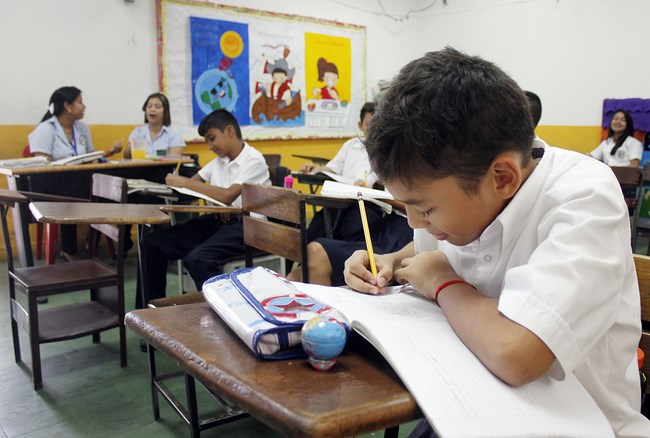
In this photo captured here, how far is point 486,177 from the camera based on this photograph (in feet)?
2.20

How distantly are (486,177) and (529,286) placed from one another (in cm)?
15

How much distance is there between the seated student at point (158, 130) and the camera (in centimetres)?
454

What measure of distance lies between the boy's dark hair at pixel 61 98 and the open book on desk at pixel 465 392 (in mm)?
4166

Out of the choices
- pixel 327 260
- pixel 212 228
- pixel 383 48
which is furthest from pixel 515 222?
pixel 383 48

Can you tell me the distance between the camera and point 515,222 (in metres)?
0.72

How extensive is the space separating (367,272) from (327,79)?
5674mm

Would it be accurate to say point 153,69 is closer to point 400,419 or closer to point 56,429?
point 56,429

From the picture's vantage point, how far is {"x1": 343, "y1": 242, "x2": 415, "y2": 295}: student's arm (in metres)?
0.86

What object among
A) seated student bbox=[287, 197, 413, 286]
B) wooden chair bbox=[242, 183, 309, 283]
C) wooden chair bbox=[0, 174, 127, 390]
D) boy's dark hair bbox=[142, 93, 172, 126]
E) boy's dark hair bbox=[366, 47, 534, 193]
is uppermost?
boy's dark hair bbox=[142, 93, 172, 126]

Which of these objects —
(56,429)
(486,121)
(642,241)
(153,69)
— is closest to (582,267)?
(486,121)

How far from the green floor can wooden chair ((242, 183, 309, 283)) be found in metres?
0.61

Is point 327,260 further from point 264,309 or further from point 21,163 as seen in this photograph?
point 21,163

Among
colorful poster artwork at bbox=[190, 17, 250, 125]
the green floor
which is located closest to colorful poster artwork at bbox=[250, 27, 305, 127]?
colorful poster artwork at bbox=[190, 17, 250, 125]

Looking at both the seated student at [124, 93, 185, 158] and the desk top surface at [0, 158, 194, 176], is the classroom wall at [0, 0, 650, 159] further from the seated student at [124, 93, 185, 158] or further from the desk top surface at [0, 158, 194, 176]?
the desk top surface at [0, 158, 194, 176]
